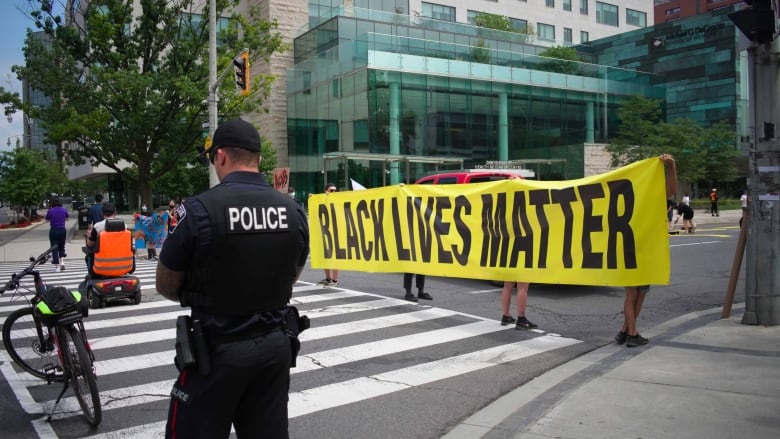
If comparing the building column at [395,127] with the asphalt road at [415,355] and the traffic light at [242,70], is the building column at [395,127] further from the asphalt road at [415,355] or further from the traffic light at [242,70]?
the asphalt road at [415,355]

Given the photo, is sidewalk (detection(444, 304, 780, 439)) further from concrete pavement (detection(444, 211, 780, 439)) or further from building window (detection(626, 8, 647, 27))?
building window (detection(626, 8, 647, 27))

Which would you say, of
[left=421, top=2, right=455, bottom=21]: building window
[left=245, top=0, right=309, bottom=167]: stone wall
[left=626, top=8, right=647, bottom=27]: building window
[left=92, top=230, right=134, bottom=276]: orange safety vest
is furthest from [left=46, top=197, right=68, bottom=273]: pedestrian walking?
[left=626, top=8, right=647, bottom=27]: building window

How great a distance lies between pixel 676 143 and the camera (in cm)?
4678

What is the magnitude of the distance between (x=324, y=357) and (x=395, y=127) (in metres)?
32.6

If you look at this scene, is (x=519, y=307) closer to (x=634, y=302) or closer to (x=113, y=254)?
(x=634, y=302)

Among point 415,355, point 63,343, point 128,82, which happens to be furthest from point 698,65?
point 63,343

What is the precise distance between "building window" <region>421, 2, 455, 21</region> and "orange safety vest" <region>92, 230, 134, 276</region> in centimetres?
5037

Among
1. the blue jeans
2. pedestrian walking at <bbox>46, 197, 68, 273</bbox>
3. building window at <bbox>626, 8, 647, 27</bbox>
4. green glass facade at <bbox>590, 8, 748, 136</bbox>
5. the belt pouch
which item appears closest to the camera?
the belt pouch

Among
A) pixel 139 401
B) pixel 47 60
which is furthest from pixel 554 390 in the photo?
pixel 47 60

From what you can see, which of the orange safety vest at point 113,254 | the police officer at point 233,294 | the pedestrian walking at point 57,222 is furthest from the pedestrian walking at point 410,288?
the pedestrian walking at point 57,222

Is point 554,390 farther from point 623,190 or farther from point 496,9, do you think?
point 496,9

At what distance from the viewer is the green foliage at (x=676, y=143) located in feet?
149

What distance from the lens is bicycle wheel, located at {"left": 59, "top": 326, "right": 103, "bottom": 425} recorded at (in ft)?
16.5

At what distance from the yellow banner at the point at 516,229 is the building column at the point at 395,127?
26919 mm
